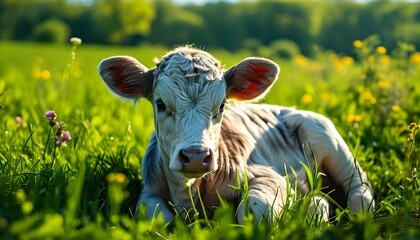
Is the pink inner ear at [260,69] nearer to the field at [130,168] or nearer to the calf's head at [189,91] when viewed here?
the calf's head at [189,91]

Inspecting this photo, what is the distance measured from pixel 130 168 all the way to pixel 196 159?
61.1 inches

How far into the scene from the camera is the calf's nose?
398cm

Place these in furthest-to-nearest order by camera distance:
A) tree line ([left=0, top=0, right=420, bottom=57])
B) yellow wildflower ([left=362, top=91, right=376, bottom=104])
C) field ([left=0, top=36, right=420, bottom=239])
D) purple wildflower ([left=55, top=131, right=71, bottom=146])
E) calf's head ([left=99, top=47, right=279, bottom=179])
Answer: tree line ([left=0, top=0, right=420, bottom=57]), yellow wildflower ([left=362, top=91, right=376, bottom=104]), purple wildflower ([left=55, top=131, right=71, bottom=146]), calf's head ([left=99, top=47, right=279, bottom=179]), field ([left=0, top=36, right=420, bottom=239])

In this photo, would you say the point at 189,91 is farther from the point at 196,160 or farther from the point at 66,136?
the point at 66,136

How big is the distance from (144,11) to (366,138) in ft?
305

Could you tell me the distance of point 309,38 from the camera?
59.3 meters

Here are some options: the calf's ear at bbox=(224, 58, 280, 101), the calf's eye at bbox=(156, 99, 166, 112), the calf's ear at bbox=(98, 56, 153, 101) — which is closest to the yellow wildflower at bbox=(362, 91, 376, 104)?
the calf's ear at bbox=(224, 58, 280, 101)

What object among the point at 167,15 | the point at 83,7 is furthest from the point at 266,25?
the point at 83,7

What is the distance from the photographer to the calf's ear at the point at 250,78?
493 cm

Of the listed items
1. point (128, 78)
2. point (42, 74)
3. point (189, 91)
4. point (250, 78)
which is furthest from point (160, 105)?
point (42, 74)

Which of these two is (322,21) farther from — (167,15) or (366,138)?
(366,138)

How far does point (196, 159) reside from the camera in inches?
156

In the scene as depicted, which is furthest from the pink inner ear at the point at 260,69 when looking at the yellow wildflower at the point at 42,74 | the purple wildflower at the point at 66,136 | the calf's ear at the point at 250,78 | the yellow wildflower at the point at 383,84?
the yellow wildflower at the point at 42,74

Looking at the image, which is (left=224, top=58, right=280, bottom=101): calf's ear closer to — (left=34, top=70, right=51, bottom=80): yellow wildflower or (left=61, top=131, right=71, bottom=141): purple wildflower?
(left=61, top=131, right=71, bottom=141): purple wildflower
